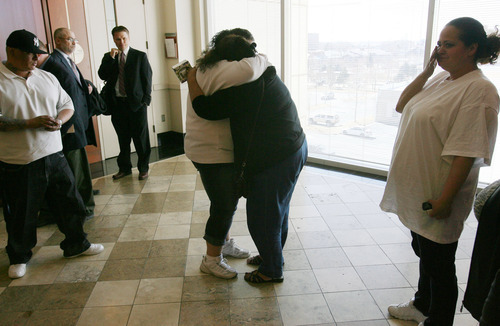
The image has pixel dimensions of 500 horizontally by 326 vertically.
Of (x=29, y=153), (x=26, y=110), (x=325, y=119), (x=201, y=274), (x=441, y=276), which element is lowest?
(x=201, y=274)

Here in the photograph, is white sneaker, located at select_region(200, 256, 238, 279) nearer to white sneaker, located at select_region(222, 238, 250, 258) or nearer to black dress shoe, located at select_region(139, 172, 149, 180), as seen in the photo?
white sneaker, located at select_region(222, 238, 250, 258)

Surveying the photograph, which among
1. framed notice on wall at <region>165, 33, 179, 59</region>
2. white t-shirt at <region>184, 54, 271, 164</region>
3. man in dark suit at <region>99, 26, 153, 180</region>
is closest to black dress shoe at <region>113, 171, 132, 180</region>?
man in dark suit at <region>99, 26, 153, 180</region>

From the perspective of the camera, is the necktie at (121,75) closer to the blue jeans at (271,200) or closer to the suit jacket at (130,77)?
the suit jacket at (130,77)

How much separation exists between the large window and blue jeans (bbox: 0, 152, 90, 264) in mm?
3099

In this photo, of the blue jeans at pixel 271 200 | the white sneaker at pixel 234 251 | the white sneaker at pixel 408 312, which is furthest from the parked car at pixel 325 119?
the white sneaker at pixel 408 312

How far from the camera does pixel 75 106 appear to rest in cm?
313

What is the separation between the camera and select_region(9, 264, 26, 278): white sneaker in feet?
8.07

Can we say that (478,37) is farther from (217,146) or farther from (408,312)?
(408,312)

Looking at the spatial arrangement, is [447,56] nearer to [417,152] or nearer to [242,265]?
[417,152]

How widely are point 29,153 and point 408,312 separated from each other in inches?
92.2

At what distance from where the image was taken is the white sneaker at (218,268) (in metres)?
2.40

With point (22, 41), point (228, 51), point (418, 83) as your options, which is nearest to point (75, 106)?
point (22, 41)

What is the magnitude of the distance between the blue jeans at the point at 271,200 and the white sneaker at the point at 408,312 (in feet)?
2.28

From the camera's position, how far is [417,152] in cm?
163
